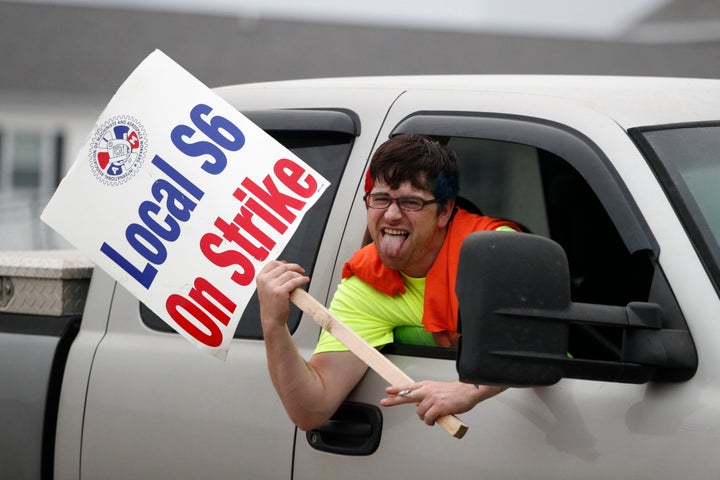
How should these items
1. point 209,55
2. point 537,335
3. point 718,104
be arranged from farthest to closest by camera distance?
point 209,55
point 718,104
point 537,335

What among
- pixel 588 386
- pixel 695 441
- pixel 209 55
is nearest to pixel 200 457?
pixel 588 386

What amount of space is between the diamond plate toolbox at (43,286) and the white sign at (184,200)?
0.46 meters

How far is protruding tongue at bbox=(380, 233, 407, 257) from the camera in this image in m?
2.96

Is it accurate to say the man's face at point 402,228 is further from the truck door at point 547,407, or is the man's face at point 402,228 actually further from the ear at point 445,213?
the truck door at point 547,407

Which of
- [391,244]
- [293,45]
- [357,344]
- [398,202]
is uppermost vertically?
[293,45]

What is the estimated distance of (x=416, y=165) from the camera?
2.95m

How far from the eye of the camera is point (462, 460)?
2.71m

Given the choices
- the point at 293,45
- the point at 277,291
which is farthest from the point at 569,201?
the point at 293,45

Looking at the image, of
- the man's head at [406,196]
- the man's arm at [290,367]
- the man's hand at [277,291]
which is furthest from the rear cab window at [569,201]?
the man's hand at [277,291]

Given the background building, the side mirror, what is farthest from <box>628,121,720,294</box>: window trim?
the background building

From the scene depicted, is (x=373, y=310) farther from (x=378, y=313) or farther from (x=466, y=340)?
Answer: (x=466, y=340)

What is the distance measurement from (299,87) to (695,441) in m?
1.70

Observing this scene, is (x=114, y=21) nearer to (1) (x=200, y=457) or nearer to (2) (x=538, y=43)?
(2) (x=538, y=43)

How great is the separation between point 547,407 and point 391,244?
59cm
